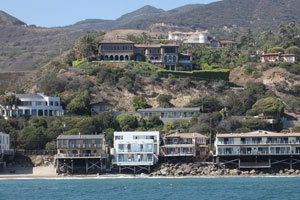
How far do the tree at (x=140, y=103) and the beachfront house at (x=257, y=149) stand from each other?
71.1 ft

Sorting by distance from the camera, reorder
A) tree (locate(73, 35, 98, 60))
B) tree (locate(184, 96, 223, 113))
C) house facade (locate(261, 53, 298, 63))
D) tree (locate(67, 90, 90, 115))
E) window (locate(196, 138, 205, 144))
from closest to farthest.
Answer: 1. window (locate(196, 138, 205, 144))
2. tree (locate(67, 90, 90, 115))
3. tree (locate(184, 96, 223, 113))
4. tree (locate(73, 35, 98, 60))
5. house facade (locate(261, 53, 298, 63))

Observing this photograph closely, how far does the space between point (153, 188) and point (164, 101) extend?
122ft

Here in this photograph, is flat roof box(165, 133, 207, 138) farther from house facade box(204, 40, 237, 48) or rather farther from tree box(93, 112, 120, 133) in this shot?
house facade box(204, 40, 237, 48)

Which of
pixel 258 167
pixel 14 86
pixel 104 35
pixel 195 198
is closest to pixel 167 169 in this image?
pixel 258 167

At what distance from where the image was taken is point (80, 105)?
335 ft

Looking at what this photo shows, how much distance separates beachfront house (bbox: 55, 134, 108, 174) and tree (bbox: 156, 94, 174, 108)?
22.8m

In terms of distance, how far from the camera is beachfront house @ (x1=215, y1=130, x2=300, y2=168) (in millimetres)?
85812

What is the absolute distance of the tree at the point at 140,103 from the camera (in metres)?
106

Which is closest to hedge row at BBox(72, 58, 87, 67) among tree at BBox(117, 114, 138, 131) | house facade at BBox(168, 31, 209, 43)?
tree at BBox(117, 114, 138, 131)

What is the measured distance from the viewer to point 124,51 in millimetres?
121125

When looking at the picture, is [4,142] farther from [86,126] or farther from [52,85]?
[52,85]

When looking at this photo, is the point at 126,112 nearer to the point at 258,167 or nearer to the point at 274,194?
the point at 258,167

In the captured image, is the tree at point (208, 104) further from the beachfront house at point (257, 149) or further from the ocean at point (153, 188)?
the ocean at point (153, 188)

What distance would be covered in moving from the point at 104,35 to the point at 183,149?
219ft
